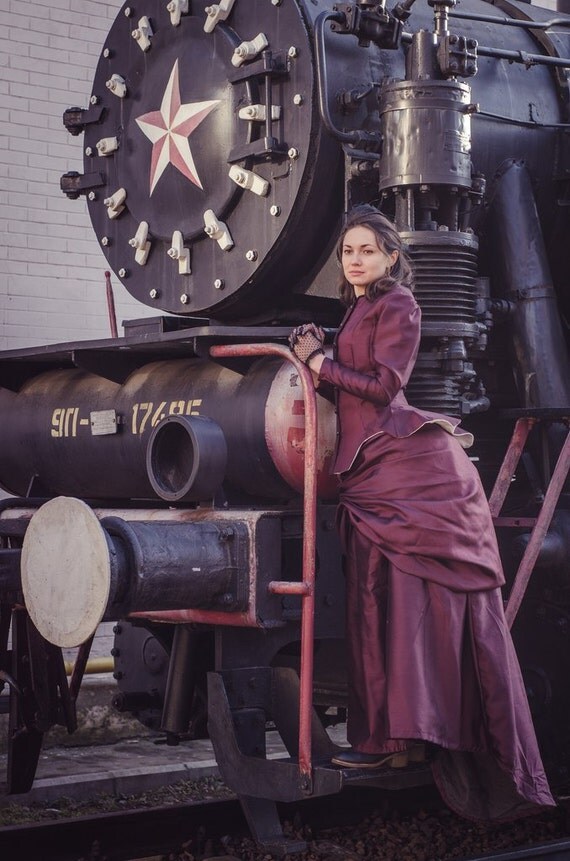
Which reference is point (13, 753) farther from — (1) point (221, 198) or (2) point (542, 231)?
(2) point (542, 231)

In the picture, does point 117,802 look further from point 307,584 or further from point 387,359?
point 387,359

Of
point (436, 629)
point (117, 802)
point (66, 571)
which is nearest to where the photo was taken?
point (66, 571)

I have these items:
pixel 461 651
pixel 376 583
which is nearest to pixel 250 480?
pixel 376 583

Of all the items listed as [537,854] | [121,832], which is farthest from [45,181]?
[537,854]

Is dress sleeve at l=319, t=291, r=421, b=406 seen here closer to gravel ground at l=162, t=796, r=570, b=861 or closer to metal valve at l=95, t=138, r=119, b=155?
gravel ground at l=162, t=796, r=570, b=861

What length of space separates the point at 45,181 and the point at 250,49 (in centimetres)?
293

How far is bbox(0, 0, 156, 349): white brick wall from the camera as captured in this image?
22.7ft

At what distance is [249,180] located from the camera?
4406mm

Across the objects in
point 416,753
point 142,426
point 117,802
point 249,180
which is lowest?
point 117,802

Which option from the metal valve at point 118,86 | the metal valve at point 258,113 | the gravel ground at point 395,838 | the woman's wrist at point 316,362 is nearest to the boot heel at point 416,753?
the gravel ground at point 395,838

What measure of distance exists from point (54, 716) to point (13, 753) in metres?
0.26

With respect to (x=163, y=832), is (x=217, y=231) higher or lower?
higher

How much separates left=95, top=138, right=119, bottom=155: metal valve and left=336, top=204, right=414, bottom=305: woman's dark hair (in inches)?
58.8

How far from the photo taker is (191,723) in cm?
470
